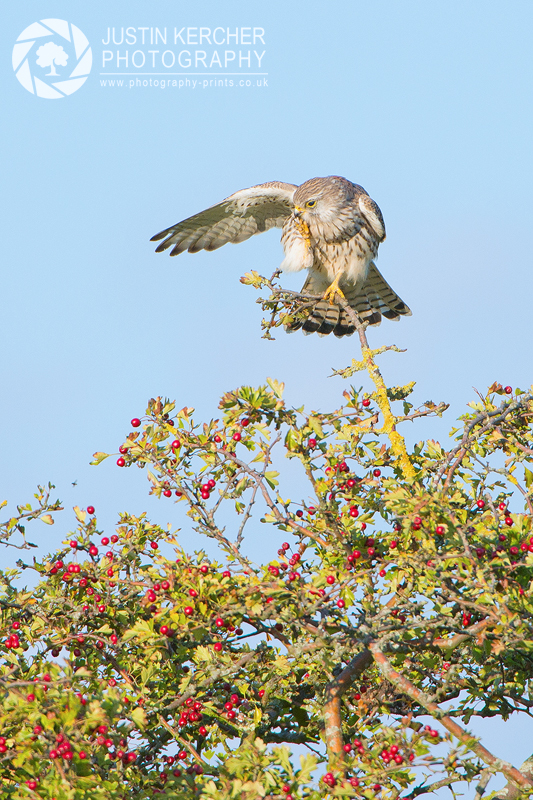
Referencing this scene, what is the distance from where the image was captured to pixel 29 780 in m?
3.40

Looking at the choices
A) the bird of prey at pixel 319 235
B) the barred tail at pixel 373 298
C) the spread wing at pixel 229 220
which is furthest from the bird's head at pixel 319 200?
the barred tail at pixel 373 298

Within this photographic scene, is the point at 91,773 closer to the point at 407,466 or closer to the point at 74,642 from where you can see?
the point at 74,642

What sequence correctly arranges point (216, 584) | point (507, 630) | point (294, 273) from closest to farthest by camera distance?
point (507, 630)
point (216, 584)
point (294, 273)

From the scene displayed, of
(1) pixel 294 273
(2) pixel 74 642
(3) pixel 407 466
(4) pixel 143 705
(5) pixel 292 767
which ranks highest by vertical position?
(1) pixel 294 273

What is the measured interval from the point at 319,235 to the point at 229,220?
1470mm

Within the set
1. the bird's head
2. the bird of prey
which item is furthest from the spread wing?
the bird's head

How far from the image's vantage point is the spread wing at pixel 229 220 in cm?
1087

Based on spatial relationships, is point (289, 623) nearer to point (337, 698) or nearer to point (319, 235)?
point (337, 698)

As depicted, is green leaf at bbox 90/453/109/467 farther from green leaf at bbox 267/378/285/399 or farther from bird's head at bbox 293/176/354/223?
bird's head at bbox 293/176/354/223

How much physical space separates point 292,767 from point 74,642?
1.80 m

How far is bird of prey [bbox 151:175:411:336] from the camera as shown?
1046cm

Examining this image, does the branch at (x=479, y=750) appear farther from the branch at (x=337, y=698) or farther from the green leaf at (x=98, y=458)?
the green leaf at (x=98, y=458)

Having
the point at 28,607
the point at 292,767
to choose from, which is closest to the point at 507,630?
the point at 292,767

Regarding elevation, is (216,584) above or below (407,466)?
below
